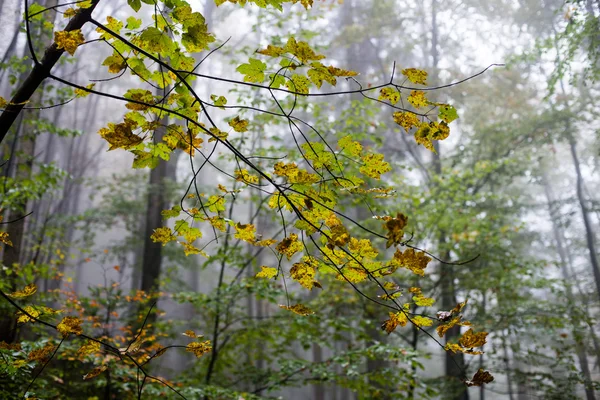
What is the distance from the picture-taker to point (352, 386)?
3.60 m

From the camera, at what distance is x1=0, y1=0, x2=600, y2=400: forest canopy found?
1219 millimetres

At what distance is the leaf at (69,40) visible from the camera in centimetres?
110

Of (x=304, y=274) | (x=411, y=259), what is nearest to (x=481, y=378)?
(x=411, y=259)

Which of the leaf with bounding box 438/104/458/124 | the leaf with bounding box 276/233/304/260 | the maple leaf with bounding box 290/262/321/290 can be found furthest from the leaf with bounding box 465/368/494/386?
the leaf with bounding box 438/104/458/124

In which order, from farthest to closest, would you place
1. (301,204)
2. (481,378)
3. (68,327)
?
1. (68,327)
2. (301,204)
3. (481,378)

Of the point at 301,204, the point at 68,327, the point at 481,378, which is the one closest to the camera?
the point at 481,378

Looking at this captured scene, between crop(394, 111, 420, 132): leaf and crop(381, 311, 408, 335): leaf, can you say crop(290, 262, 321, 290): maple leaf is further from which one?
crop(394, 111, 420, 132): leaf

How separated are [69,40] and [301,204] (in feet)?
2.60

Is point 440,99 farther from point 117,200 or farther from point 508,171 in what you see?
point 117,200

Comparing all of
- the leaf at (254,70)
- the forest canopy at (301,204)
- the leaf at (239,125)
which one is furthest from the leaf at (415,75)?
the leaf at (239,125)

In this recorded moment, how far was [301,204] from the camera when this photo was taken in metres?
1.22

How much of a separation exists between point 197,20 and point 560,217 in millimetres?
10061

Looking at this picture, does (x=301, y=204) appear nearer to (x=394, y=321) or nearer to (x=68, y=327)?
(x=394, y=321)

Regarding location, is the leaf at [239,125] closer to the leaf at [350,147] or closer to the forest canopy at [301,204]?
the forest canopy at [301,204]
